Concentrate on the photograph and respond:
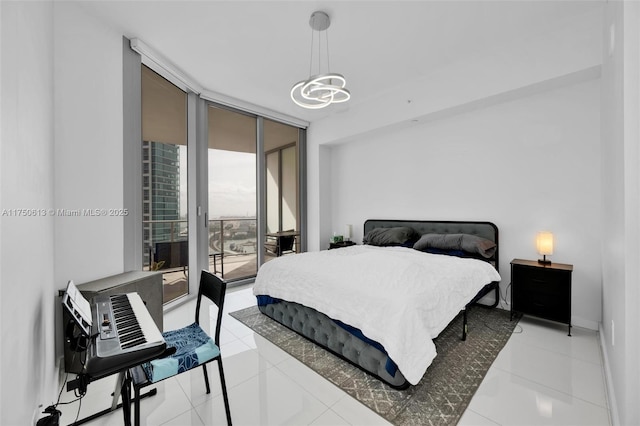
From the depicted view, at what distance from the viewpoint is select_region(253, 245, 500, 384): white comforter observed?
1.82 metres

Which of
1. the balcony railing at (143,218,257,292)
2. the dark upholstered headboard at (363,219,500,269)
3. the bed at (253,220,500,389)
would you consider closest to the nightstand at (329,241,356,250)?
the dark upholstered headboard at (363,219,500,269)

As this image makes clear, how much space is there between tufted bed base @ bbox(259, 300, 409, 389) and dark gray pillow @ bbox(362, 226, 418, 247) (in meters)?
1.91

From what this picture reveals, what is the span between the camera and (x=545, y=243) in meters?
2.94

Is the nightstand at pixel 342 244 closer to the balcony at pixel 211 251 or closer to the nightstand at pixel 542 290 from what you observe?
the balcony at pixel 211 251

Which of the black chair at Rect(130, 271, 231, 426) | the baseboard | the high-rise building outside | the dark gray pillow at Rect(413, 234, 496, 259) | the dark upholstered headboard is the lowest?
the baseboard

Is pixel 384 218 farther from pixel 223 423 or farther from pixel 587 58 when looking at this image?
pixel 223 423

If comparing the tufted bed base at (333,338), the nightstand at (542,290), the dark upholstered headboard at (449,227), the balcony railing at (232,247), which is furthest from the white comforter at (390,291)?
the balcony railing at (232,247)

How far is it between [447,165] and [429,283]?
2350 mm

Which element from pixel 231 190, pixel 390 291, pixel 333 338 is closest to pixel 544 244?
pixel 390 291

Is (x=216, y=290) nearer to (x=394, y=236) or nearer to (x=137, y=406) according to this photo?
(x=137, y=406)

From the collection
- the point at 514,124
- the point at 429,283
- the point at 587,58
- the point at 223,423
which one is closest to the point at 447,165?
the point at 514,124

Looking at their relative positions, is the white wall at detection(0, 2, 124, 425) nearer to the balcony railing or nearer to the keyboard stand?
the keyboard stand

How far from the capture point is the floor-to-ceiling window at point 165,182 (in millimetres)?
3393

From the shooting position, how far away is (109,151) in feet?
8.84
